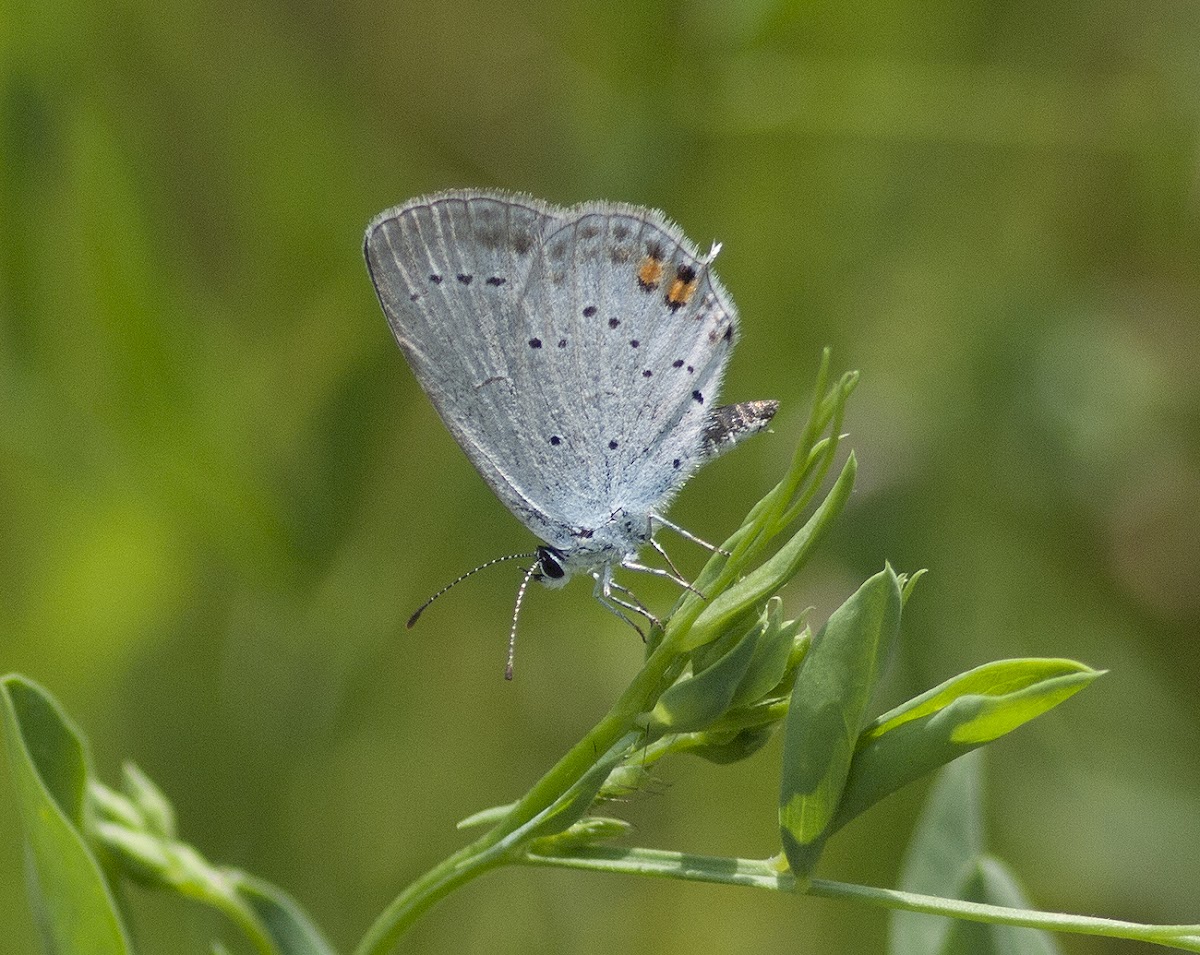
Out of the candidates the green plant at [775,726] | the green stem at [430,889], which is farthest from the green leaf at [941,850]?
the green stem at [430,889]

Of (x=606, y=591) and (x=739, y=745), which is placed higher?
(x=606, y=591)

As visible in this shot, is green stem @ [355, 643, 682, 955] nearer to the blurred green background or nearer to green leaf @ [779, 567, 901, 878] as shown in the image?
green leaf @ [779, 567, 901, 878]

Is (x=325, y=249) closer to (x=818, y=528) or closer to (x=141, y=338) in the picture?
(x=141, y=338)

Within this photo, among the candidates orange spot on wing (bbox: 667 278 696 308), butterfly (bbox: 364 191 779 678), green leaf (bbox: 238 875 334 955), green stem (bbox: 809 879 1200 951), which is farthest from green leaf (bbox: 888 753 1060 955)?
orange spot on wing (bbox: 667 278 696 308)

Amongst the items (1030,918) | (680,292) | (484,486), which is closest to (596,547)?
(680,292)

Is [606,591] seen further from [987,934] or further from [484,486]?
[484,486]

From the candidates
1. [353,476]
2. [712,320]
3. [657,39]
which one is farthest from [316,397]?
[712,320]
